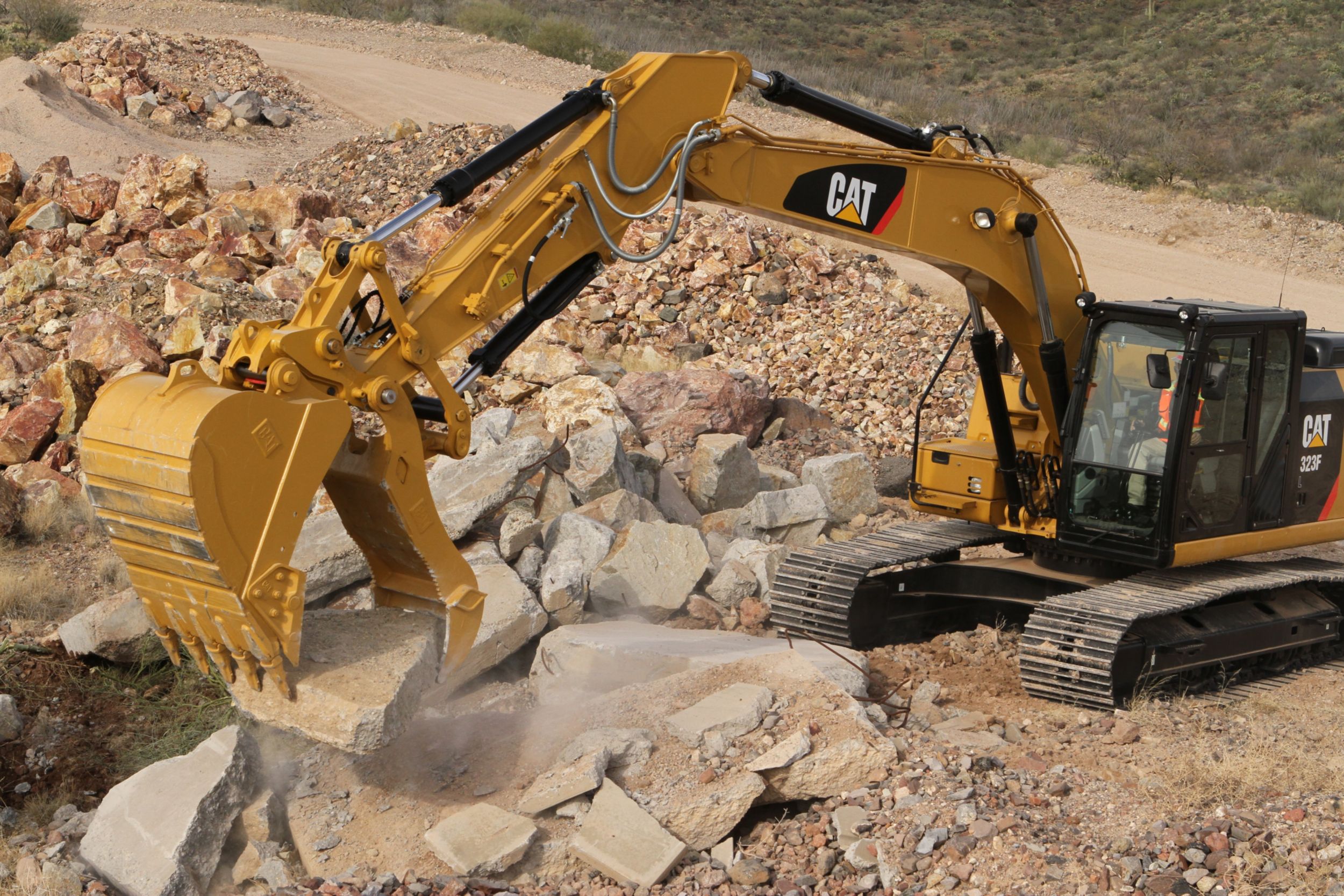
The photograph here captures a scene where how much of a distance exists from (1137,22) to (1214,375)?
39.6 metres

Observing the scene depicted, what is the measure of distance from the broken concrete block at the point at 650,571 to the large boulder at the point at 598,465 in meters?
0.89

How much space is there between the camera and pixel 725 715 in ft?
20.2

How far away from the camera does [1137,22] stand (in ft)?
139

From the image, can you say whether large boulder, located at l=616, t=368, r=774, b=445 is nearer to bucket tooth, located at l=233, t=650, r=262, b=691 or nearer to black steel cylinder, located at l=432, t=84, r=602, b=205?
black steel cylinder, located at l=432, t=84, r=602, b=205

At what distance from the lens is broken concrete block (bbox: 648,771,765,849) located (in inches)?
217

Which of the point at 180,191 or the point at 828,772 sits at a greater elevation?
the point at 180,191

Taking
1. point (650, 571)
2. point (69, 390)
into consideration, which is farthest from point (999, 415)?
point (69, 390)

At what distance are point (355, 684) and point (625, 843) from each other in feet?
4.23

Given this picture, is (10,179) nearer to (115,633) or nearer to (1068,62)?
(115,633)

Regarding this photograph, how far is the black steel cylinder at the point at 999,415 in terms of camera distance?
765 centimetres

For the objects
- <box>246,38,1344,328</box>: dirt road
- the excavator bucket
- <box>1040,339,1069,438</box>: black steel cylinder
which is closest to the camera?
the excavator bucket

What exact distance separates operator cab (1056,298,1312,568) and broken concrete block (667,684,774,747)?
96.7 inches

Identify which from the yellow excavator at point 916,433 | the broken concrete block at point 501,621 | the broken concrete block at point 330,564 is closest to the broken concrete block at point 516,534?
the broken concrete block at point 501,621

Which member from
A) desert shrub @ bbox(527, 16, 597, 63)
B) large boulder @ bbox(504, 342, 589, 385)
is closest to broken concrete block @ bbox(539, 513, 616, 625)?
large boulder @ bbox(504, 342, 589, 385)
